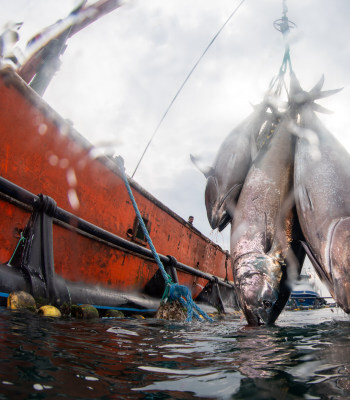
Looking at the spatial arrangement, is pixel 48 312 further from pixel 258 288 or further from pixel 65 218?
pixel 258 288

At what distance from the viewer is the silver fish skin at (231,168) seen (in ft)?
8.92

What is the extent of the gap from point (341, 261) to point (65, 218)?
2.48m

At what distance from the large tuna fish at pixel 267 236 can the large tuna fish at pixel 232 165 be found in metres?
0.13

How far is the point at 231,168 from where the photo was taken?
2805mm

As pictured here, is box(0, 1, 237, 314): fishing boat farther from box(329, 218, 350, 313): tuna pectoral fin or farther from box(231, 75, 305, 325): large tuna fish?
box(329, 218, 350, 313): tuna pectoral fin

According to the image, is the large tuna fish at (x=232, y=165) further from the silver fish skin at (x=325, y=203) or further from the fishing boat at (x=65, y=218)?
the fishing boat at (x=65, y=218)


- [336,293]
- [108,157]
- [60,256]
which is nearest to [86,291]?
[60,256]

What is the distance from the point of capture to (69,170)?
346 centimetres

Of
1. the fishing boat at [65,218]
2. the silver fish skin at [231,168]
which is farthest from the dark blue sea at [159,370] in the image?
the silver fish skin at [231,168]

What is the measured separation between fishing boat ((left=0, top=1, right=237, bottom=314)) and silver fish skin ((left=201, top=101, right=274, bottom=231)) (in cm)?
81

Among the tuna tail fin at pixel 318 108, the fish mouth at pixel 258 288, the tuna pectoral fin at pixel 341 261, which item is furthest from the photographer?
the tuna tail fin at pixel 318 108

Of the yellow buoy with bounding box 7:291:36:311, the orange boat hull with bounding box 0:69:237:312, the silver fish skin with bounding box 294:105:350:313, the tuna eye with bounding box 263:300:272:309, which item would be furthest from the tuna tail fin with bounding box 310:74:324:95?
the yellow buoy with bounding box 7:291:36:311

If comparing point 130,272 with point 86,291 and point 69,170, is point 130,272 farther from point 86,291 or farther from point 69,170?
point 69,170

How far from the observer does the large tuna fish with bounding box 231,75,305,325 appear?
2156 mm
